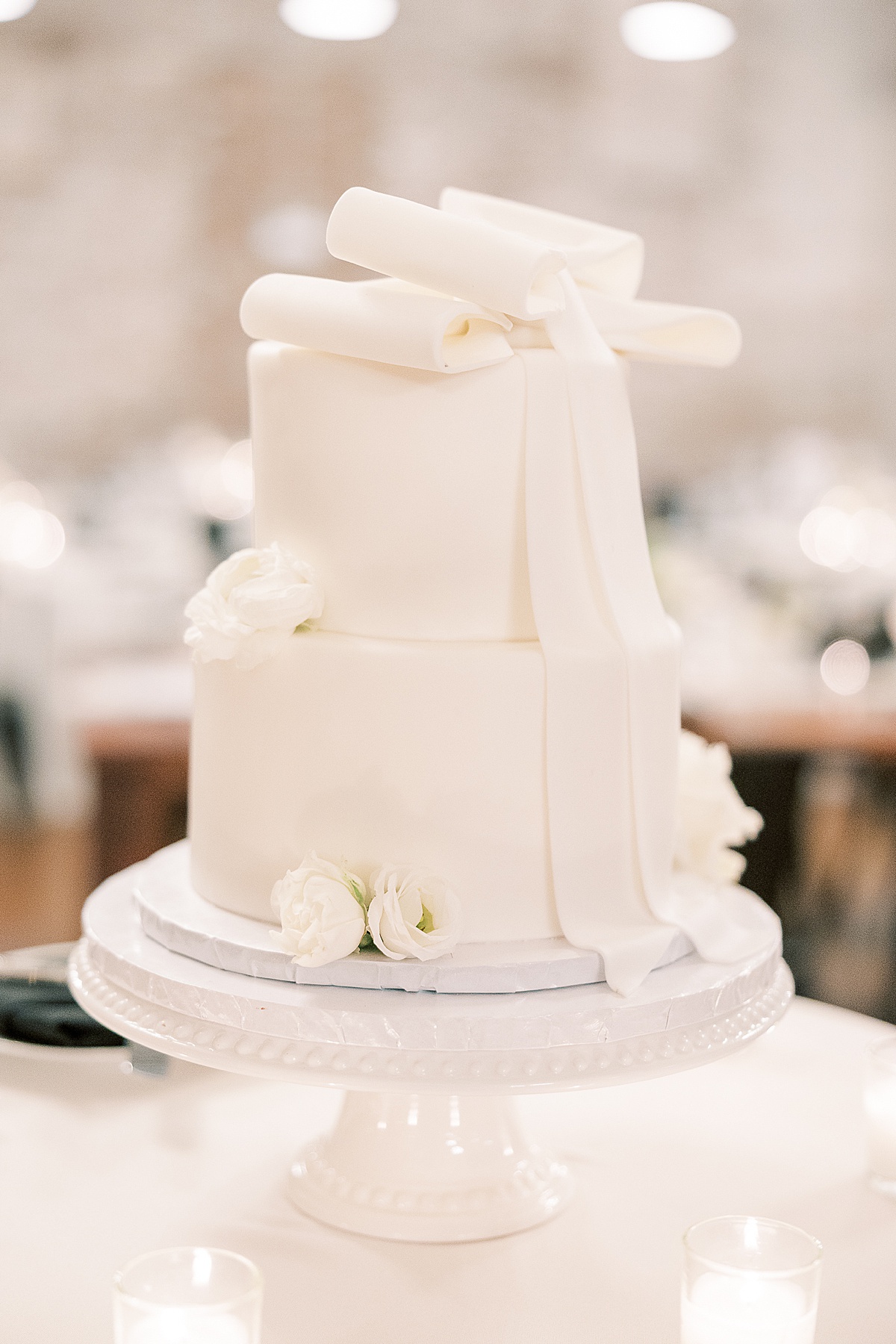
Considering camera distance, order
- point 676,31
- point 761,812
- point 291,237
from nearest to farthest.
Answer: point 761,812, point 676,31, point 291,237

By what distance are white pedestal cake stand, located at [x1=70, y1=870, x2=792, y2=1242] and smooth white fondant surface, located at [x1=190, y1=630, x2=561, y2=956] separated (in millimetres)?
141

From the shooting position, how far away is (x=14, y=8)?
22.3 feet

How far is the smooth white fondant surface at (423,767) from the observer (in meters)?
1.45

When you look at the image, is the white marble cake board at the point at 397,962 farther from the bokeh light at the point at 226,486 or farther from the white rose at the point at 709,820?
the bokeh light at the point at 226,486

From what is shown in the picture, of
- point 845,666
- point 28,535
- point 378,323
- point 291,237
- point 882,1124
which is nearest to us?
point 378,323

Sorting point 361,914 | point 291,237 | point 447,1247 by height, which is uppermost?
point 291,237

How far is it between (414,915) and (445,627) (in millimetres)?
332

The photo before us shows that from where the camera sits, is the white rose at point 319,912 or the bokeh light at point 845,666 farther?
the bokeh light at point 845,666

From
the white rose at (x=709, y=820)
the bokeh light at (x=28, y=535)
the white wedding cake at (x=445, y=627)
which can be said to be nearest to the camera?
the white wedding cake at (x=445, y=627)

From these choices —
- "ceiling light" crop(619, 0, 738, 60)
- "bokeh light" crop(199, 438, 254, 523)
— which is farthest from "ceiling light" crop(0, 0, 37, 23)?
"ceiling light" crop(619, 0, 738, 60)

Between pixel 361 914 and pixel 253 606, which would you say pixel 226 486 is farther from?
pixel 361 914

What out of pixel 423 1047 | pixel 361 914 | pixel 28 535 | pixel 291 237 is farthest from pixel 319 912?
pixel 291 237

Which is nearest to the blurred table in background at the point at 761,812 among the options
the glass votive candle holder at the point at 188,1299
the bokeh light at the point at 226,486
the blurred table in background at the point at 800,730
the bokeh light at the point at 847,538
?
the blurred table in background at the point at 800,730

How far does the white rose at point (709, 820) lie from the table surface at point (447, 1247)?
1.21 feet
